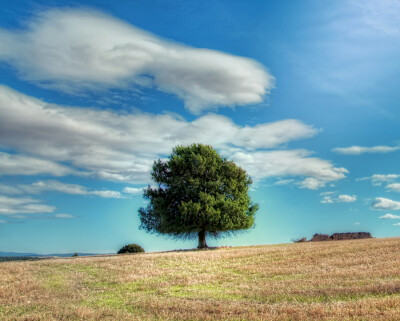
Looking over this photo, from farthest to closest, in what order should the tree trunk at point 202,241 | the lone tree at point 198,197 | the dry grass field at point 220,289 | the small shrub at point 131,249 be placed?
the small shrub at point 131,249
the tree trunk at point 202,241
the lone tree at point 198,197
the dry grass field at point 220,289

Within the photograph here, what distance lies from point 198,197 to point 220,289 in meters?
27.2

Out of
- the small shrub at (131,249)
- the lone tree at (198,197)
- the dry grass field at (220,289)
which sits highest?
the lone tree at (198,197)

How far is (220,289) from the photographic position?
17.8 m

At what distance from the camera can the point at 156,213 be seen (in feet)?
151

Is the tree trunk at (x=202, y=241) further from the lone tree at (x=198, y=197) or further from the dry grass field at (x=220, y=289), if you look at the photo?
the dry grass field at (x=220, y=289)

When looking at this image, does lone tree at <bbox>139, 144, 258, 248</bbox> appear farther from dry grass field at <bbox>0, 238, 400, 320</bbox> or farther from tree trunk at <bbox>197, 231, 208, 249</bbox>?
dry grass field at <bbox>0, 238, 400, 320</bbox>

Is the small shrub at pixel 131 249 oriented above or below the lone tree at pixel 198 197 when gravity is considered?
below

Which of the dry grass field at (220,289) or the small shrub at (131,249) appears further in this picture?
the small shrub at (131,249)

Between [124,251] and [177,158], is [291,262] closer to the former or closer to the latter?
[177,158]

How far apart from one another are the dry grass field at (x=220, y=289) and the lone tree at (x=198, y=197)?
13.9 m

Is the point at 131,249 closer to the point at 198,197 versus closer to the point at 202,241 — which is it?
the point at 202,241

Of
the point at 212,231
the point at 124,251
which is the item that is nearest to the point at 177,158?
the point at 212,231

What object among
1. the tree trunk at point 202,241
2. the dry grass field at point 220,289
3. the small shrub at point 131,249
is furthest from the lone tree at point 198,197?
the dry grass field at point 220,289

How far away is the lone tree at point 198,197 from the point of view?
4394cm
